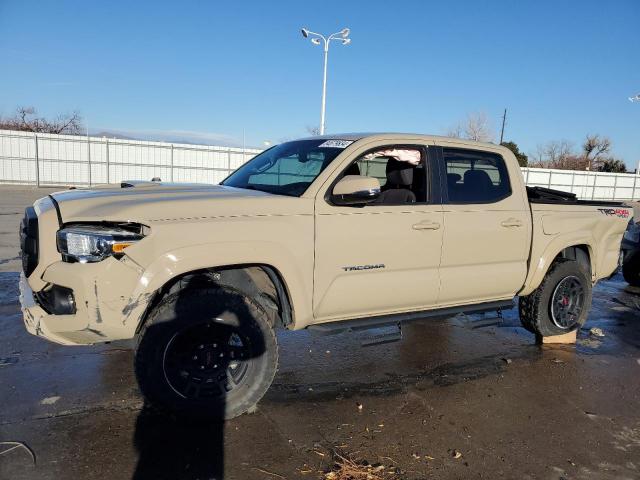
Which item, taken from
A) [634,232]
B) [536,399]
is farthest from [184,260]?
[634,232]

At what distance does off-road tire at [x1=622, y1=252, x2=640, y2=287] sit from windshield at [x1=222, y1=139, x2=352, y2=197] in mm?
6459

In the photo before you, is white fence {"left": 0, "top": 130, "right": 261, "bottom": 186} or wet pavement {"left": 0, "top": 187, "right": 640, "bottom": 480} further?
white fence {"left": 0, "top": 130, "right": 261, "bottom": 186}

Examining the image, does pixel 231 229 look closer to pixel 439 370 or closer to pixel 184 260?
pixel 184 260

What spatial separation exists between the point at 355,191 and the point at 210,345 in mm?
1449

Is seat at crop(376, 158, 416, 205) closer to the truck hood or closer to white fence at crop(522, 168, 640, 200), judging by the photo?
the truck hood

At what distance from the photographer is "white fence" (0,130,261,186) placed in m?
24.1

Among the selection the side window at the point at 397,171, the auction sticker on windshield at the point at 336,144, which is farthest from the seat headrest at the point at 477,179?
the auction sticker on windshield at the point at 336,144

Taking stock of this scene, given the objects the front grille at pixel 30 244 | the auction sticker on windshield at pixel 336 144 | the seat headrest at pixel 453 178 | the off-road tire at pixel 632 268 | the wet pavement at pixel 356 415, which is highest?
the auction sticker on windshield at pixel 336 144

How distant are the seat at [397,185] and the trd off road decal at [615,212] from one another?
238 centimetres

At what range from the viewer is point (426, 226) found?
4039mm

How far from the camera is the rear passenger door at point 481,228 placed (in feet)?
14.0

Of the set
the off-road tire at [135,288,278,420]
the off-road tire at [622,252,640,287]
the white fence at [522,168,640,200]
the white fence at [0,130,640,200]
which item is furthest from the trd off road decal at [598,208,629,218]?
the white fence at [522,168,640,200]

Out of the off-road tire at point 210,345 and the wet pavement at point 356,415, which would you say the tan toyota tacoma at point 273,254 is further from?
the wet pavement at point 356,415

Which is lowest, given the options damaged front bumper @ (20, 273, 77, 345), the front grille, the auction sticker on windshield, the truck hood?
damaged front bumper @ (20, 273, 77, 345)
